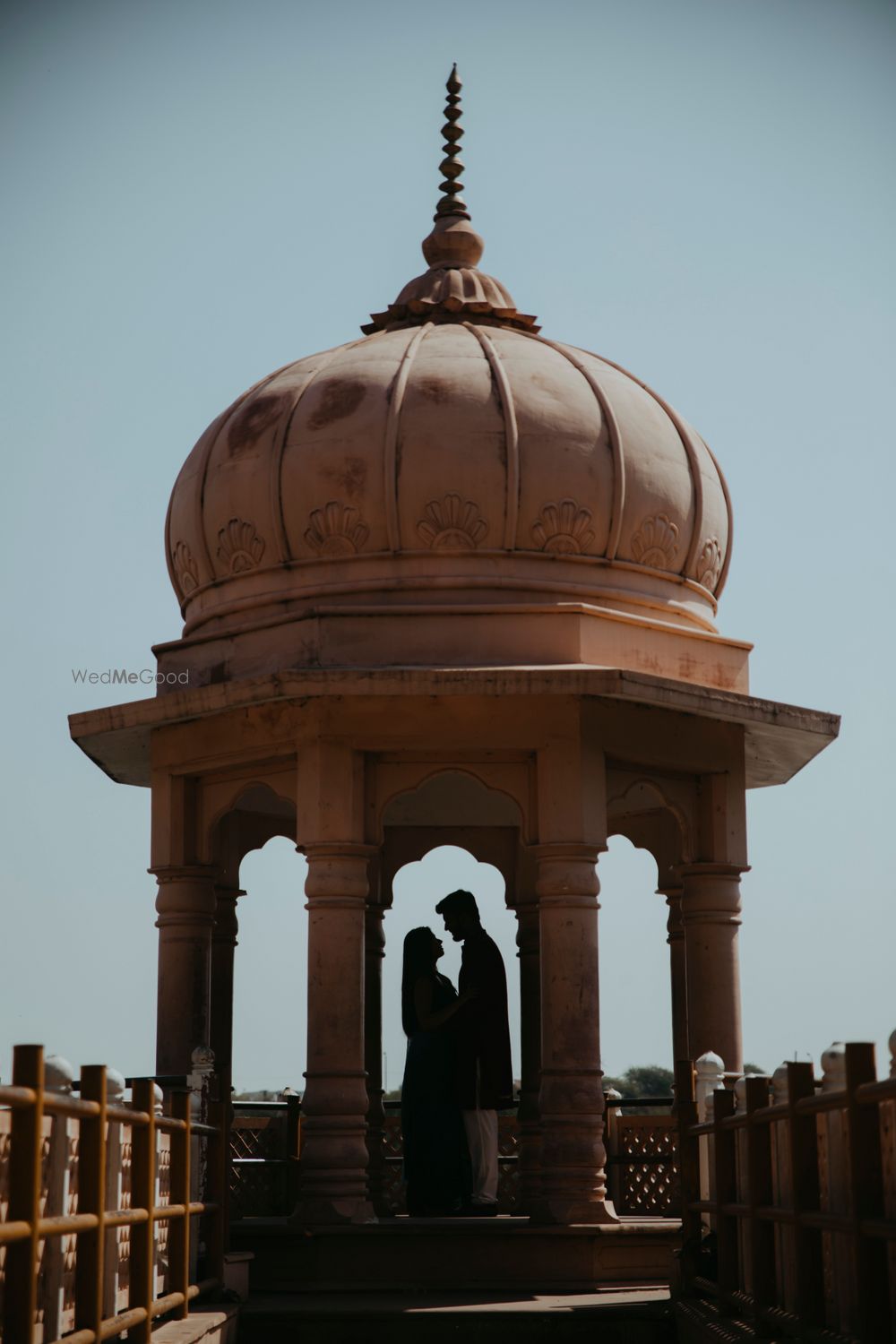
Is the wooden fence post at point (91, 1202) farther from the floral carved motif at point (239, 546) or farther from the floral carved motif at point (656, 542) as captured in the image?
the floral carved motif at point (656, 542)

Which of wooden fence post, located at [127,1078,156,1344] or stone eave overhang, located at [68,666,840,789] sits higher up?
stone eave overhang, located at [68,666,840,789]

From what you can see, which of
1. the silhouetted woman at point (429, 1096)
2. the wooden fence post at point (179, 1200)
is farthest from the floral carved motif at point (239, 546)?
the wooden fence post at point (179, 1200)

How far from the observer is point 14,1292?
213 inches

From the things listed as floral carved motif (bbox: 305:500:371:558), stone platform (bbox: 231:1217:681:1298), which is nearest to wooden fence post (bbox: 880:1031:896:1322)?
stone platform (bbox: 231:1217:681:1298)

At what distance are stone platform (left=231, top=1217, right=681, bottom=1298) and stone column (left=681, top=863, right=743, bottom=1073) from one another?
1.54m

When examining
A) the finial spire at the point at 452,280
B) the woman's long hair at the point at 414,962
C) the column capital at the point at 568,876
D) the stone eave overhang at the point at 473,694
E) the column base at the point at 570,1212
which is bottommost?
the column base at the point at 570,1212

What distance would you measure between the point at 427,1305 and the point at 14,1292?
214 inches

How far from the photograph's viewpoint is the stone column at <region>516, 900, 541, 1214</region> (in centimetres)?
1436

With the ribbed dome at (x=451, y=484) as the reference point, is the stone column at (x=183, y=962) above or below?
below

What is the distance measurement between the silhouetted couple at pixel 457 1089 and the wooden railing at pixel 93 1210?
349 centimetres

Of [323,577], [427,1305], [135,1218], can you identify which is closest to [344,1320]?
[427,1305]

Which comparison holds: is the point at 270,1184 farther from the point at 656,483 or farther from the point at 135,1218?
the point at 135,1218

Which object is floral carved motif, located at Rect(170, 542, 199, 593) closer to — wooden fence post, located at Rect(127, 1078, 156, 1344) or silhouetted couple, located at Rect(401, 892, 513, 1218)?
silhouetted couple, located at Rect(401, 892, 513, 1218)

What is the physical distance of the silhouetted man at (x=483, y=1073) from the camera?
44.0 feet
